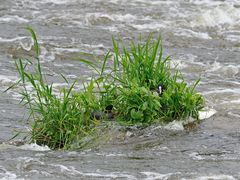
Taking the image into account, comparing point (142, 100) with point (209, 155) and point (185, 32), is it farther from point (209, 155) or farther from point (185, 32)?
point (185, 32)

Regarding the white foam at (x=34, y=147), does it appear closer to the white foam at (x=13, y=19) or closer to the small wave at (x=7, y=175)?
the small wave at (x=7, y=175)

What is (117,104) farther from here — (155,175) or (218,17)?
(218,17)

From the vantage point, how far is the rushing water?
236 inches

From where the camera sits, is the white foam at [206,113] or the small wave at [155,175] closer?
the small wave at [155,175]

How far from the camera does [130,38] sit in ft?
42.1

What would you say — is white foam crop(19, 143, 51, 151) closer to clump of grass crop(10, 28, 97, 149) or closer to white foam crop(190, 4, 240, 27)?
clump of grass crop(10, 28, 97, 149)

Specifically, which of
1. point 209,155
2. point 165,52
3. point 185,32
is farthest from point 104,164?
point 185,32

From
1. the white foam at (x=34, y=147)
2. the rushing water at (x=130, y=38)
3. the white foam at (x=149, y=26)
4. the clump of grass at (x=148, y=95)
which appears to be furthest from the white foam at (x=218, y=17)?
the white foam at (x=34, y=147)

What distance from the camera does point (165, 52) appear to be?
1178 cm

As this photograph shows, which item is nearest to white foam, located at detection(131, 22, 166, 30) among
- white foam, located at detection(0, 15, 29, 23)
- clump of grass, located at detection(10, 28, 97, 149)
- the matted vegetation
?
white foam, located at detection(0, 15, 29, 23)

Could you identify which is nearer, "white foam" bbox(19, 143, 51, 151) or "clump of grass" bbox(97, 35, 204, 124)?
"white foam" bbox(19, 143, 51, 151)

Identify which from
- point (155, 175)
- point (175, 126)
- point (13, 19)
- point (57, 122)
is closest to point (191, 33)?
point (13, 19)

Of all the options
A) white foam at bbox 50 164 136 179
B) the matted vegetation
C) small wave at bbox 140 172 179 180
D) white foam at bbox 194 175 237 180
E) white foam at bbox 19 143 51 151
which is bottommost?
white foam at bbox 19 143 51 151

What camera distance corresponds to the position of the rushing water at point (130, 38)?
5988 mm
